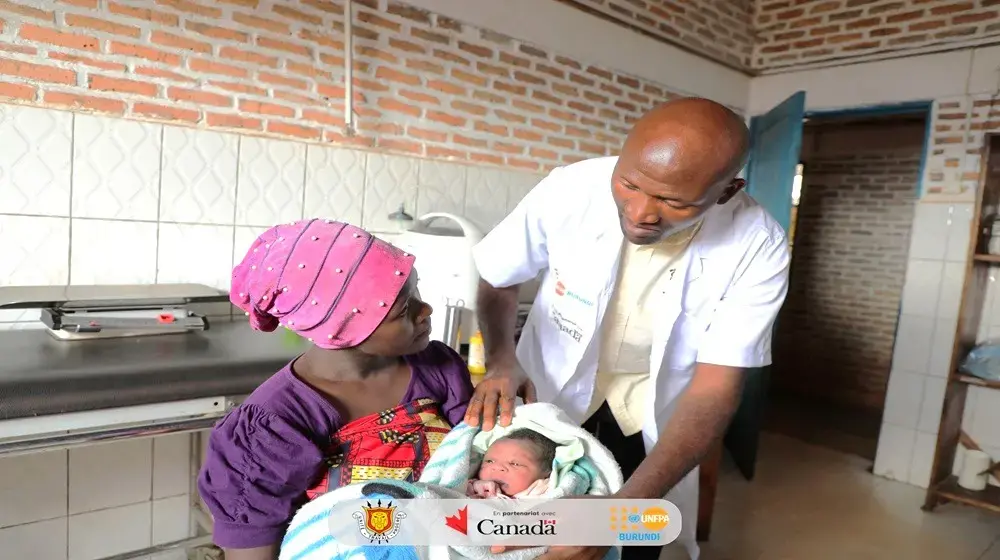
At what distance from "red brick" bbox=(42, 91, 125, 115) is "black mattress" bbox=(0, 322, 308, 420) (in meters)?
0.70

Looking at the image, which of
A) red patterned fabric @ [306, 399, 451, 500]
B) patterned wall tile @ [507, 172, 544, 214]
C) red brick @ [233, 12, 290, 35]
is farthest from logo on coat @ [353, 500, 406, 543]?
patterned wall tile @ [507, 172, 544, 214]

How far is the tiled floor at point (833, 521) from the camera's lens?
296 cm

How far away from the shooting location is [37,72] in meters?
1.93

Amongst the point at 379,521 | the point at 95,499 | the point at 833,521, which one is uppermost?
the point at 379,521

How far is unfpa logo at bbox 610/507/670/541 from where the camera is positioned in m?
0.93

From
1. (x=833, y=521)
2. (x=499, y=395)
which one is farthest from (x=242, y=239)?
(x=833, y=521)

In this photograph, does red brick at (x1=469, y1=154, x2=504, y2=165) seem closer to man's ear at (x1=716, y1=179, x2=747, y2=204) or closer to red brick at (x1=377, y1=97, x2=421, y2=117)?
red brick at (x1=377, y1=97, x2=421, y2=117)

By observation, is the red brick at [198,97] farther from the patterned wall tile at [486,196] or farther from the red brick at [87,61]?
the patterned wall tile at [486,196]

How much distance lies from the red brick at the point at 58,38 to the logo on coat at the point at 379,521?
186 centimetres

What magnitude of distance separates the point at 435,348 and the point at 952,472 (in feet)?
12.1

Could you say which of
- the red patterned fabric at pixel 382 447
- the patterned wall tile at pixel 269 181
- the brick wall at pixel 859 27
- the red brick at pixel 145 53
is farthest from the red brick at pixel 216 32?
the brick wall at pixel 859 27

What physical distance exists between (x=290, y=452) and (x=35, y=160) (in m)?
1.57

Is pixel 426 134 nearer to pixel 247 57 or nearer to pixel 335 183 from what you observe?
pixel 335 183

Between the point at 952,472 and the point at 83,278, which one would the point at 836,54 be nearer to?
the point at 952,472
